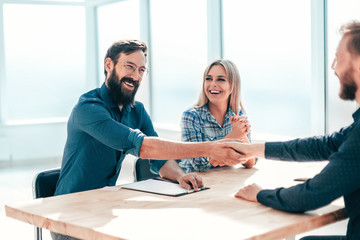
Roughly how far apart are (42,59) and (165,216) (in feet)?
20.6

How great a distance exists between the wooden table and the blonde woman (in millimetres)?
723

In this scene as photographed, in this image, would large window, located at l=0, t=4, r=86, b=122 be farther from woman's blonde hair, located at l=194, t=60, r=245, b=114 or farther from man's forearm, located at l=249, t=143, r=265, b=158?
man's forearm, located at l=249, t=143, r=265, b=158

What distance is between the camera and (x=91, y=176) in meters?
2.35

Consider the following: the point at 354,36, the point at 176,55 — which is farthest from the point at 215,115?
the point at 176,55

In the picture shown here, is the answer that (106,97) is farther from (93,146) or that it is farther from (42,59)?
(42,59)

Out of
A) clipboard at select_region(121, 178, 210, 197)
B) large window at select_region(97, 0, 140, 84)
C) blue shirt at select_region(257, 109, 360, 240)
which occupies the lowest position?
clipboard at select_region(121, 178, 210, 197)

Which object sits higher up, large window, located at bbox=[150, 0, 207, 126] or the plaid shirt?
large window, located at bbox=[150, 0, 207, 126]

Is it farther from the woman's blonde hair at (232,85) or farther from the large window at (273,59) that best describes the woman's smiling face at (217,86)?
the large window at (273,59)

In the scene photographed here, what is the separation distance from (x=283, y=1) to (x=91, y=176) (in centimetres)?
300

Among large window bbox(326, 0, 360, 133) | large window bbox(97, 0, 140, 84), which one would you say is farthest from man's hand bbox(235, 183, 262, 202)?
large window bbox(97, 0, 140, 84)

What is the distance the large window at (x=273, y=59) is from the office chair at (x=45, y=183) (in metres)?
2.78

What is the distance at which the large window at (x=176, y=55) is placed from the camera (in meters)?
5.89

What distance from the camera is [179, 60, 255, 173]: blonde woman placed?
2803 mm

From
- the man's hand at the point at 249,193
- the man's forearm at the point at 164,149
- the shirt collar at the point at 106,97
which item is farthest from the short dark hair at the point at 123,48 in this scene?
the man's hand at the point at 249,193
